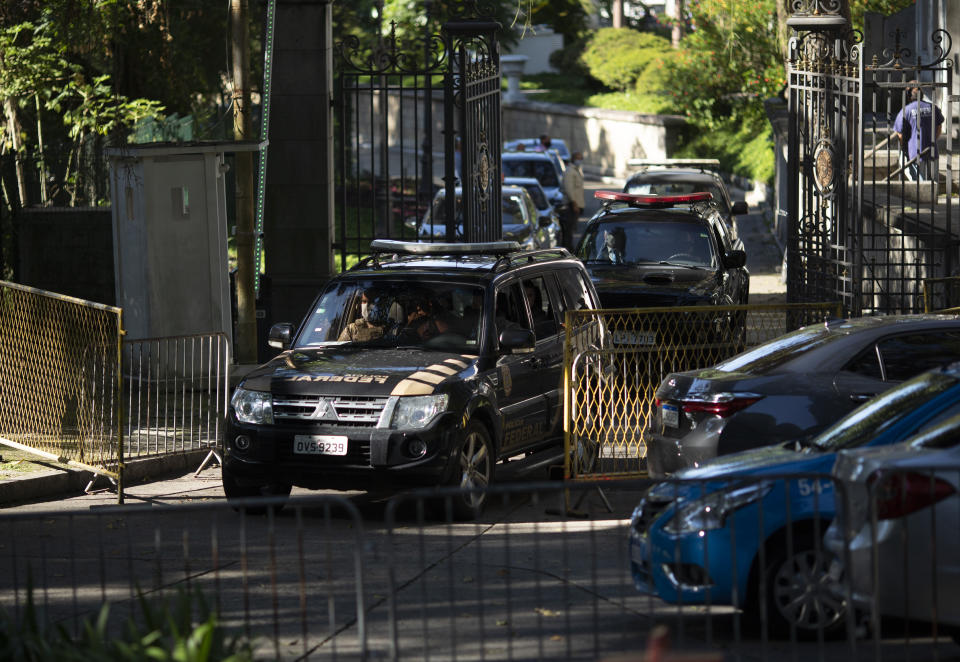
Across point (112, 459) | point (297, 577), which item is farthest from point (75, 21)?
point (297, 577)

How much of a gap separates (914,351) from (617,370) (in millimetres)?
2621

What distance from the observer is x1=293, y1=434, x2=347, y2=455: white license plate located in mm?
9820

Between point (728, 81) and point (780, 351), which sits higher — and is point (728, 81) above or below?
above

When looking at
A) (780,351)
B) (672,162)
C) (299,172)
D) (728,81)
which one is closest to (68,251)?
(299,172)

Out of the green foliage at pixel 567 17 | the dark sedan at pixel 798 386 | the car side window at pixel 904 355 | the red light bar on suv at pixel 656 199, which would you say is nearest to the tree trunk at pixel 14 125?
the red light bar on suv at pixel 656 199

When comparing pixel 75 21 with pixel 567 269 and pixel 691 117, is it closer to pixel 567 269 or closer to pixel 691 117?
pixel 567 269

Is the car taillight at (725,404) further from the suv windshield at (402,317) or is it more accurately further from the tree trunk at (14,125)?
the tree trunk at (14,125)

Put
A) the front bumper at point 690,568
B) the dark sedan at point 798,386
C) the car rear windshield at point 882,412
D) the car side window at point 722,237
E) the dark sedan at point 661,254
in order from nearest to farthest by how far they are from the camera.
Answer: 1. the front bumper at point 690,568
2. the car rear windshield at point 882,412
3. the dark sedan at point 798,386
4. the dark sedan at point 661,254
5. the car side window at point 722,237

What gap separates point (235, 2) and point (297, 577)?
7072mm

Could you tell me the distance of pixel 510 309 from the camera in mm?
11125

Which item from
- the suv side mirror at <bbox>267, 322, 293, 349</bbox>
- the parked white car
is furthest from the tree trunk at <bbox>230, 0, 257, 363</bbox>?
the parked white car

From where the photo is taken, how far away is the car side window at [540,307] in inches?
450

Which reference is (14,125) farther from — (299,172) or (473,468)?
(473,468)

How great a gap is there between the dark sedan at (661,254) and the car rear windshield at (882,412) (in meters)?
8.05
